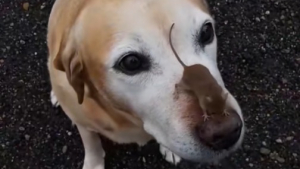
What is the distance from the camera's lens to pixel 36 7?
9.47 feet


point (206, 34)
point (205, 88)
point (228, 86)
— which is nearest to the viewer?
point (205, 88)

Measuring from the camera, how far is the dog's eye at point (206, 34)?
65.6 inches

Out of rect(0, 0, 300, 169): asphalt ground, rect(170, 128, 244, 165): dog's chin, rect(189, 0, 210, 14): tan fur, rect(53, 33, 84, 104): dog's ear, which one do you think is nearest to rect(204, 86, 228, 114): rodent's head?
rect(170, 128, 244, 165): dog's chin

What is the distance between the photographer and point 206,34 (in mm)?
1683

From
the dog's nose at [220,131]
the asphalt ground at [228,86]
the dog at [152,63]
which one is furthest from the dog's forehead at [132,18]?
the asphalt ground at [228,86]

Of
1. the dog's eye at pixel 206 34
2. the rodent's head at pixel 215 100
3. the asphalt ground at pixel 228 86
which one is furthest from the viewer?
the asphalt ground at pixel 228 86

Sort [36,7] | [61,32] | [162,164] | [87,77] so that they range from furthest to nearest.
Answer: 1. [36,7]
2. [162,164]
3. [61,32]
4. [87,77]

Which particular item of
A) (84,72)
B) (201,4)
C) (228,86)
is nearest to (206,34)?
(201,4)

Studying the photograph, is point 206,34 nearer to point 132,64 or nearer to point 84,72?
point 132,64

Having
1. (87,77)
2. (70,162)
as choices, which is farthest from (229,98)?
(70,162)

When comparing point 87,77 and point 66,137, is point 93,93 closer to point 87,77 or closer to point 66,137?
point 87,77

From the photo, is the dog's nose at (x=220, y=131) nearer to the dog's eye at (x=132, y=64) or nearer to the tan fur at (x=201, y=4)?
the dog's eye at (x=132, y=64)

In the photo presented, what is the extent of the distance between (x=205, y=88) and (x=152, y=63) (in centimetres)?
16

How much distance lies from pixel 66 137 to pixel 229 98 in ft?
3.55
